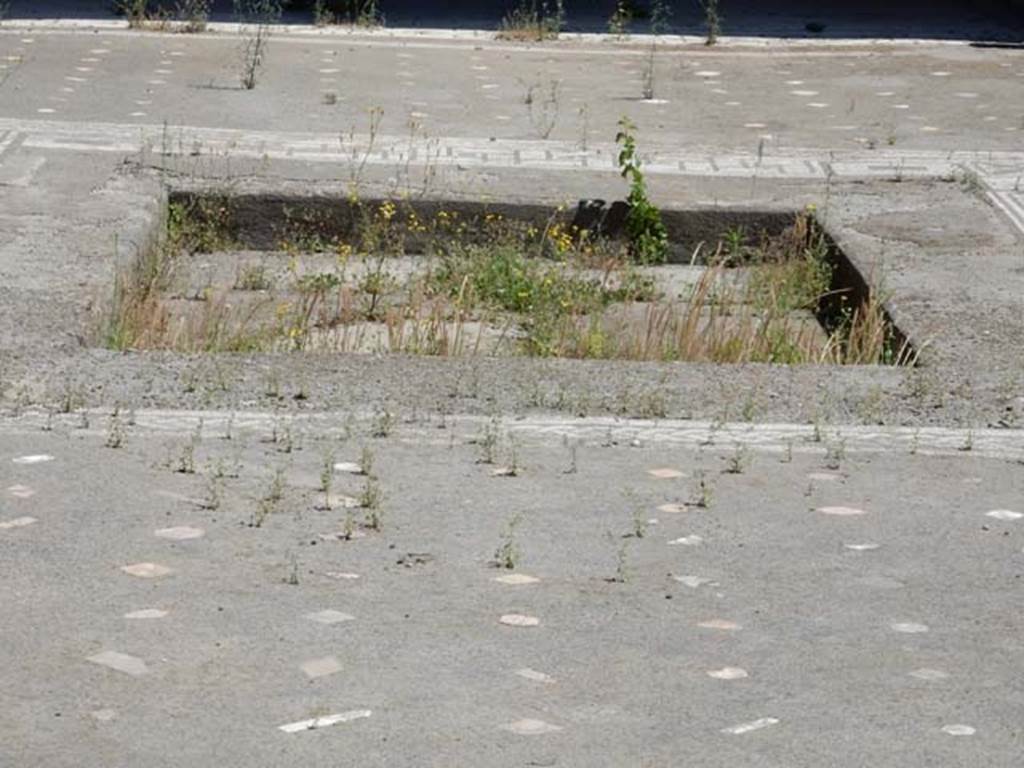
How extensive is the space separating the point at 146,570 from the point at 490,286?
5.01 metres

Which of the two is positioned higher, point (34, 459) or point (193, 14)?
point (193, 14)

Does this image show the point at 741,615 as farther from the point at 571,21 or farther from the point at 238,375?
the point at 571,21

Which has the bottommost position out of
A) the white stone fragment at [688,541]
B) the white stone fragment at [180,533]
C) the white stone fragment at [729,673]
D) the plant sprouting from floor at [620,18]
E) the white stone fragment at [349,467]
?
the white stone fragment at [349,467]

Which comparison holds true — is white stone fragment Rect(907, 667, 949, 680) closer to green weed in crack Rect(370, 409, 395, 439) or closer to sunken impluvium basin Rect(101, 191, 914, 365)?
green weed in crack Rect(370, 409, 395, 439)

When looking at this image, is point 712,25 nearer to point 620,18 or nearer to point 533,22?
point 620,18

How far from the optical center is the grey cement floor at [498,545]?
15.4ft

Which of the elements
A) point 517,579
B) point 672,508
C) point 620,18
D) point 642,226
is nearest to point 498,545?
point 517,579

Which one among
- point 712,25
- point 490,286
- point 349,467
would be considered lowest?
point 490,286

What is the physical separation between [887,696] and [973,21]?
1655cm

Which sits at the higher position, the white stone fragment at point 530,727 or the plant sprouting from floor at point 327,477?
the white stone fragment at point 530,727

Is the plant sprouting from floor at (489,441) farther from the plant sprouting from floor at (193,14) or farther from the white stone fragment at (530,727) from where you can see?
the plant sprouting from floor at (193,14)

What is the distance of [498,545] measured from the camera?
599cm

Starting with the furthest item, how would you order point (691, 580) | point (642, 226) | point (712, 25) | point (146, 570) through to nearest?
point (712, 25) < point (642, 226) < point (691, 580) < point (146, 570)

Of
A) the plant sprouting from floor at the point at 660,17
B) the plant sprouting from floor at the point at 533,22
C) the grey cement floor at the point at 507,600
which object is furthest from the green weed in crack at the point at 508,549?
the plant sprouting from floor at the point at 660,17
